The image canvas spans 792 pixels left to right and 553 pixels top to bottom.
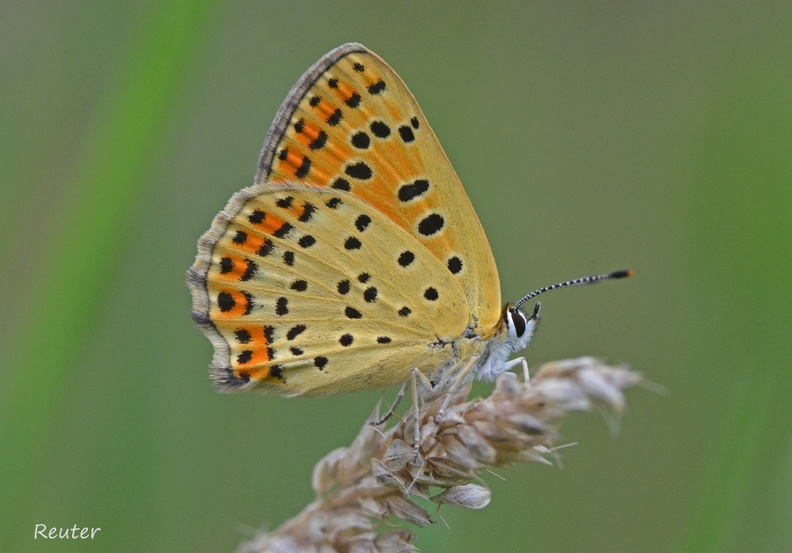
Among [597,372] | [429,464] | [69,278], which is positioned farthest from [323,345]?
[597,372]

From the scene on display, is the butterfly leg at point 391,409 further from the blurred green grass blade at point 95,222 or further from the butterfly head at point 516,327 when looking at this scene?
the blurred green grass blade at point 95,222

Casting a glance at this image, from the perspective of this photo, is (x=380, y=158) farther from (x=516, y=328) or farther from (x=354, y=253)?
(x=516, y=328)

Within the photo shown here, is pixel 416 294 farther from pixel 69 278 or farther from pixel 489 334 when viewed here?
pixel 69 278

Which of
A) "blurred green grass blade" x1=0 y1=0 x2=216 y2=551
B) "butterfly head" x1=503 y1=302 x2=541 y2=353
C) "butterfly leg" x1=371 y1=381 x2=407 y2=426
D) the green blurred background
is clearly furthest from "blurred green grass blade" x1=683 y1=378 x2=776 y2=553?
"blurred green grass blade" x1=0 y1=0 x2=216 y2=551

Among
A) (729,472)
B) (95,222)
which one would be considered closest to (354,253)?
(95,222)

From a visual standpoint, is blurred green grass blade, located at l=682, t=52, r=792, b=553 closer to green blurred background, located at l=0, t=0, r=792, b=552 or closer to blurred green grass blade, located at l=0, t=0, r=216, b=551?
green blurred background, located at l=0, t=0, r=792, b=552

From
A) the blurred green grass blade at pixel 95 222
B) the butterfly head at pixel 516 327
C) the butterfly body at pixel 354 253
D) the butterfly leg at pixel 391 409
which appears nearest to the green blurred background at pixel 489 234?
the blurred green grass blade at pixel 95 222
